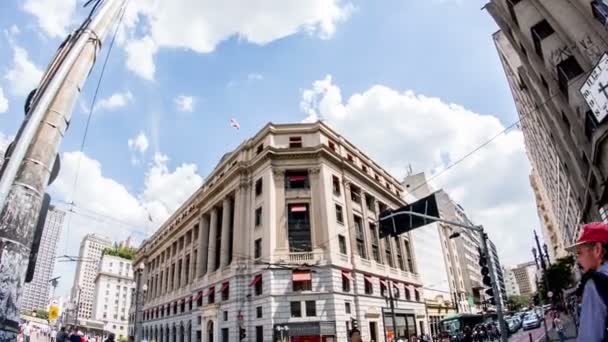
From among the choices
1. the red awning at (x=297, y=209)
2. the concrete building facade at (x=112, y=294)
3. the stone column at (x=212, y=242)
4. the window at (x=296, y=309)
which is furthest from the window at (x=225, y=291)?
the concrete building facade at (x=112, y=294)

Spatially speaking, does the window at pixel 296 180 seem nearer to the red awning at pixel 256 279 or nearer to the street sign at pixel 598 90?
the red awning at pixel 256 279

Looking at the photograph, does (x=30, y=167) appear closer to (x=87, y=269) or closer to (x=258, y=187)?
(x=258, y=187)

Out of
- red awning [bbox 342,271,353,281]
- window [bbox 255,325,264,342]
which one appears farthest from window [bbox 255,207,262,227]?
red awning [bbox 342,271,353,281]

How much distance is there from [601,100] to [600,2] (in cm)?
436

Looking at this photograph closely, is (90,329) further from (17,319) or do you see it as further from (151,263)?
(17,319)

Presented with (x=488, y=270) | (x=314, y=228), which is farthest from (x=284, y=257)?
(x=488, y=270)

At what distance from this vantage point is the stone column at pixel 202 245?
42688mm

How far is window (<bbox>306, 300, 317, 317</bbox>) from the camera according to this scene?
28531mm

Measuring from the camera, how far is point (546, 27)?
63.6 feet

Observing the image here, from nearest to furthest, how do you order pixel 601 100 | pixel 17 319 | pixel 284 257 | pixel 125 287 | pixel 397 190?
pixel 17 319, pixel 601 100, pixel 284 257, pixel 397 190, pixel 125 287

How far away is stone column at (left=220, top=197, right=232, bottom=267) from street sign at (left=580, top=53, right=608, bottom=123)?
33234mm

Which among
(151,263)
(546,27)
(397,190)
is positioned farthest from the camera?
(151,263)

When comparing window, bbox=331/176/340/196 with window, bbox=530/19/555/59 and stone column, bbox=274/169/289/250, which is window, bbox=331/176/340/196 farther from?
window, bbox=530/19/555/59

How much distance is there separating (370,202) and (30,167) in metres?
40.4
